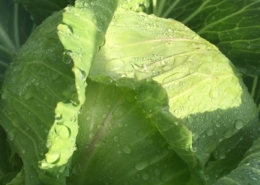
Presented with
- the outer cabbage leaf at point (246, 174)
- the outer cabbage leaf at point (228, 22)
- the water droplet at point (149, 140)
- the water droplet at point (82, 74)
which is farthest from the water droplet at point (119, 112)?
the outer cabbage leaf at point (228, 22)

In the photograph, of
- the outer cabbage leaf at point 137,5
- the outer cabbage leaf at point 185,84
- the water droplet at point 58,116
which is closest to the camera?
the water droplet at point 58,116

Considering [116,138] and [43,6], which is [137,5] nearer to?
[43,6]

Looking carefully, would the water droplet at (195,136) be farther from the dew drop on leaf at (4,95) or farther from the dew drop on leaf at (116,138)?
the dew drop on leaf at (4,95)

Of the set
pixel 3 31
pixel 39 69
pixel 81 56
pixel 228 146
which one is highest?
pixel 81 56

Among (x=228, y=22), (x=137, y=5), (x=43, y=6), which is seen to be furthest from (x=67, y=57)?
(x=228, y=22)

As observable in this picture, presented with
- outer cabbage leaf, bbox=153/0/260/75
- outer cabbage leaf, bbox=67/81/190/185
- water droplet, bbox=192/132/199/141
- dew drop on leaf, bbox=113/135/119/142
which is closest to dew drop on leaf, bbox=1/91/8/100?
outer cabbage leaf, bbox=67/81/190/185

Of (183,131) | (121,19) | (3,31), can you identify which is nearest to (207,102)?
(183,131)

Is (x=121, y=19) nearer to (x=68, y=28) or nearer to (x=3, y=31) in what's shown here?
(x=68, y=28)
